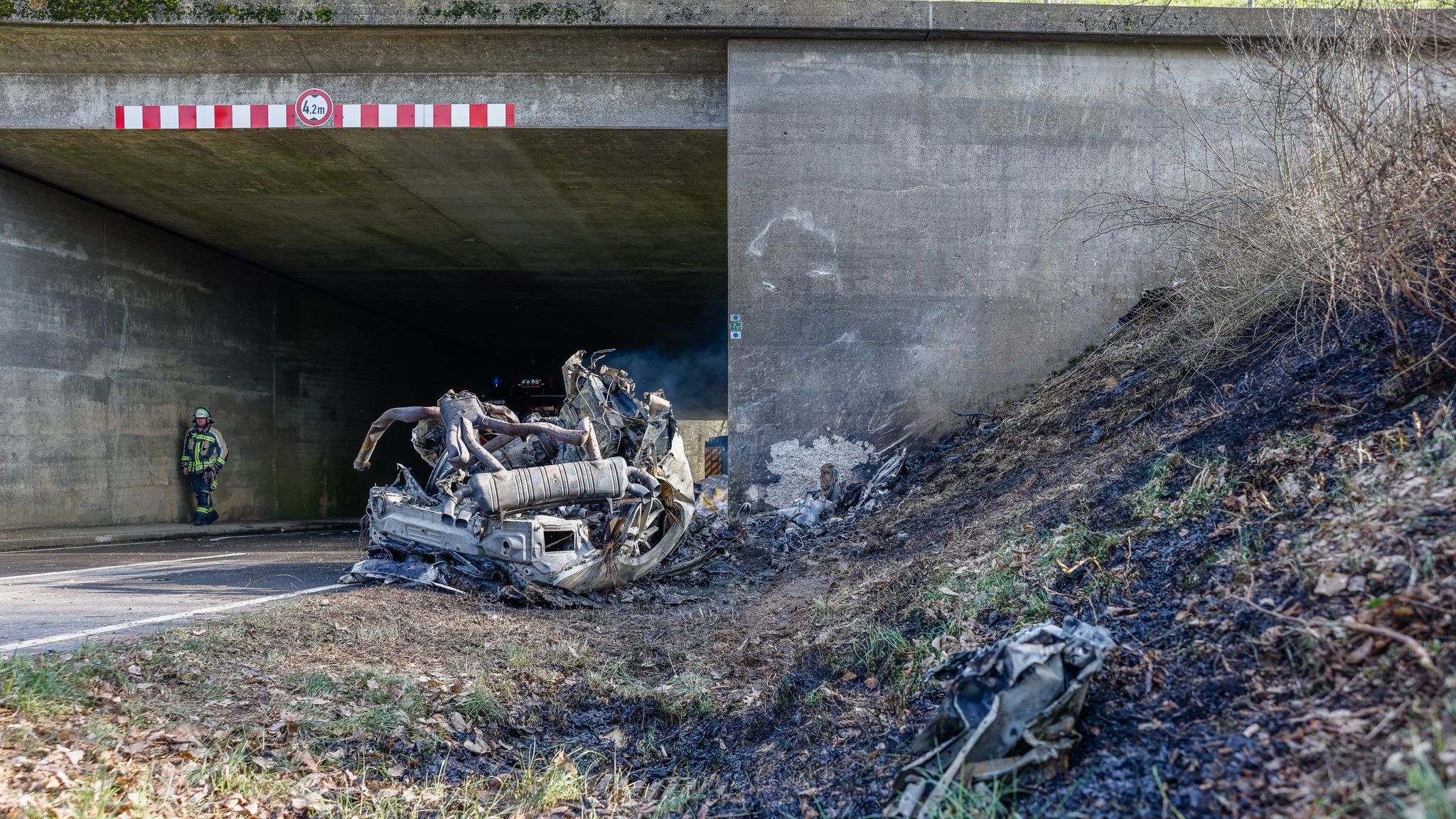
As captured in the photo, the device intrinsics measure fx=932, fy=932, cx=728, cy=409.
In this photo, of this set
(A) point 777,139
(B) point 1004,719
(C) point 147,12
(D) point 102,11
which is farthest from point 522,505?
(D) point 102,11

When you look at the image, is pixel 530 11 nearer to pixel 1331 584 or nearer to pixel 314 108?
pixel 314 108

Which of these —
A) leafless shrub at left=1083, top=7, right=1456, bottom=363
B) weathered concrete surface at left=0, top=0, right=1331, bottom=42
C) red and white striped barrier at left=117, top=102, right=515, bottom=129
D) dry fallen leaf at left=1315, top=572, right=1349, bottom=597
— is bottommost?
dry fallen leaf at left=1315, top=572, right=1349, bottom=597

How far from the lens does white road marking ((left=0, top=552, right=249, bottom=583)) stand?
8.12 metres

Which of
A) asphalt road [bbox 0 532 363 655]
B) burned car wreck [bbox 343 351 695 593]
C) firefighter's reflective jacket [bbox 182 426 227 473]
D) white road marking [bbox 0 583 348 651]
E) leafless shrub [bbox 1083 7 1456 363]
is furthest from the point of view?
firefighter's reflective jacket [bbox 182 426 227 473]

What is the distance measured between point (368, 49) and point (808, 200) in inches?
212

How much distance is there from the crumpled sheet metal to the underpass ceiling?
925cm

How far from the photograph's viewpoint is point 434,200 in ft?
45.5

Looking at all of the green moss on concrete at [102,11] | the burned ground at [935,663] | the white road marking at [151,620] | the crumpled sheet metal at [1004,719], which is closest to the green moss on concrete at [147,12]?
the green moss on concrete at [102,11]

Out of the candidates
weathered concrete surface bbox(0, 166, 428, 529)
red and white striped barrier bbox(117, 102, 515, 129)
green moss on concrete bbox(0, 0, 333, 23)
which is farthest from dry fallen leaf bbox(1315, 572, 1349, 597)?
weathered concrete surface bbox(0, 166, 428, 529)

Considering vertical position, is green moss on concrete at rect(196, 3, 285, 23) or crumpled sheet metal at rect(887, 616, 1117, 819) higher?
green moss on concrete at rect(196, 3, 285, 23)

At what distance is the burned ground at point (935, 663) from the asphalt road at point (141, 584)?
34.7 inches

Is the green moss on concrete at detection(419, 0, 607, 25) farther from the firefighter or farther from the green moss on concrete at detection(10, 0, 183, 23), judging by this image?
the firefighter

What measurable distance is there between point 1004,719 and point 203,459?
52.7 feet

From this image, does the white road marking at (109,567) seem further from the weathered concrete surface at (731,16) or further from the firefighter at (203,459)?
the weathered concrete surface at (731,16)
